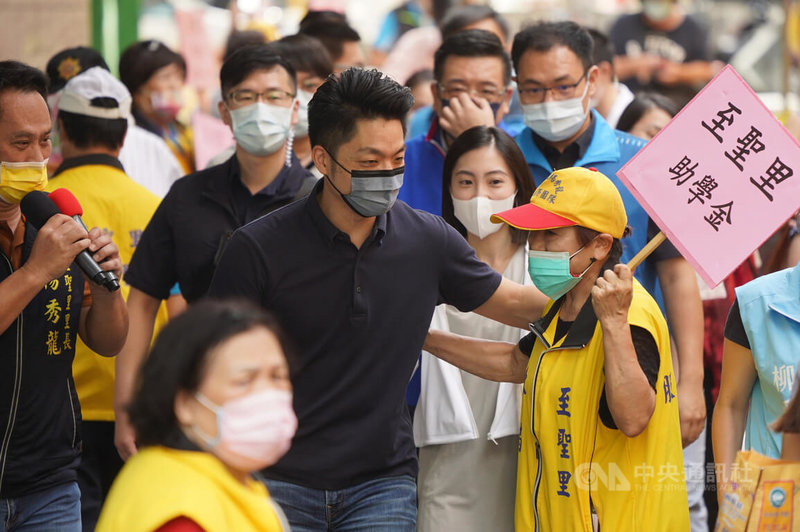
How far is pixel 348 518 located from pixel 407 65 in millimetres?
6141

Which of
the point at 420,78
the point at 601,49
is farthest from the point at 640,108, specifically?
the point at 420,78

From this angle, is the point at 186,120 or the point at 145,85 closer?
the point at 145,85

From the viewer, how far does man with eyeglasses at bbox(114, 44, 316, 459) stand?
188 inches

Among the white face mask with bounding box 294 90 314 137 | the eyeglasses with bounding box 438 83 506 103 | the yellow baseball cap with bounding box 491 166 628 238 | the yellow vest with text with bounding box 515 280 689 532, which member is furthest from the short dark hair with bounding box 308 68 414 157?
the white face mask with bounding box 294 90 314 137

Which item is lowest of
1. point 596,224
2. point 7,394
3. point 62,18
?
point 7,394

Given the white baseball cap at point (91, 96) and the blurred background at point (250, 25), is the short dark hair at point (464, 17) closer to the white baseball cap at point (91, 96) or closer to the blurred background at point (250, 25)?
the blurred background at point (250, 25)

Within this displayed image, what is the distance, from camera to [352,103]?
3818 mm

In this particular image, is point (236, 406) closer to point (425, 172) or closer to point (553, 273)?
point (553, 273)

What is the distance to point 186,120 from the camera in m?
8.91

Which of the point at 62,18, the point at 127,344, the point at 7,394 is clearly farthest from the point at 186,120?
the point at 7,394

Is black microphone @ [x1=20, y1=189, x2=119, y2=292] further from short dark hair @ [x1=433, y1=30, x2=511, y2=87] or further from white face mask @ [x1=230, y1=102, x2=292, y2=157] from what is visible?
short dark hair @ [x1=433, y1=30, x2=511, y2=87]

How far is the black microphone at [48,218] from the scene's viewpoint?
3.93 m

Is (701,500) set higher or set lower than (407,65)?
lower

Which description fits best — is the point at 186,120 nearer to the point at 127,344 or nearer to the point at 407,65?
the point at 407,65
